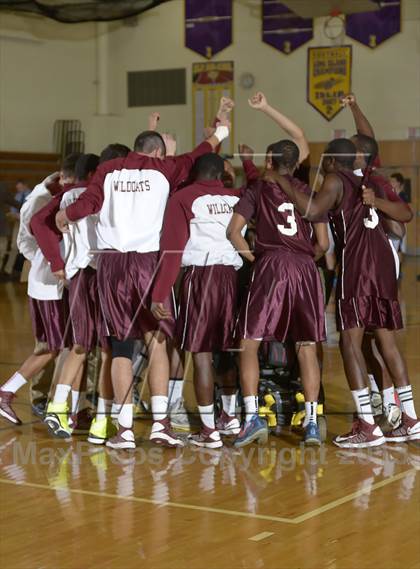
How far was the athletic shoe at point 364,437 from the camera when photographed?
251 inches

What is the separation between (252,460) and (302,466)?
0.34 meters

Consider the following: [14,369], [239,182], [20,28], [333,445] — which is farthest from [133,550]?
[20,28]

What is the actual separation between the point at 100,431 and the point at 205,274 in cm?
123

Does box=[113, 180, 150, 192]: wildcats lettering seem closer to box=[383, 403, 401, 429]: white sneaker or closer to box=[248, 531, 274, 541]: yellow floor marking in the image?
box=[383, 403, 401, 429]: white sneaker

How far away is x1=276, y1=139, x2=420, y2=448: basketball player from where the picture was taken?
6418 mm

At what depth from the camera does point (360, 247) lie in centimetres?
648

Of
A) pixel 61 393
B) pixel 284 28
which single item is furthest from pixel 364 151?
pixel 284 28

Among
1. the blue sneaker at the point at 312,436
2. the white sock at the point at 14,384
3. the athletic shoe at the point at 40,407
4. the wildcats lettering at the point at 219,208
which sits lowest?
the athletic shoe at the point at 40,407

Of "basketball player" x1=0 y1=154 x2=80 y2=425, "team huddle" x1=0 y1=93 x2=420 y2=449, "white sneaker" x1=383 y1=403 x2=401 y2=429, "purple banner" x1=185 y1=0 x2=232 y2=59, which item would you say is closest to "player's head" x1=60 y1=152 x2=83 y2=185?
"basketball player" x1=0 y1=154 x2=80 y2=425

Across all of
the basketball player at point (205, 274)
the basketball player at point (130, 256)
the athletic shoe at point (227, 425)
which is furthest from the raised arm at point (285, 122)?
the athletic shoe at point (227, 425)

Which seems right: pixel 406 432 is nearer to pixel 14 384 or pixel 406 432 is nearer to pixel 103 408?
pixel 103 408

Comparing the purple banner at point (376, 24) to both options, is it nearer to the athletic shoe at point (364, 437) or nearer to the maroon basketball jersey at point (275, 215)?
the maroon basketball jersey at point (275, 215)

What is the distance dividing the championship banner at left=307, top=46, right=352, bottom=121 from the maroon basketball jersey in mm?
17575

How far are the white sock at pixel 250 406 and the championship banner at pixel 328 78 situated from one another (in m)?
17.9
